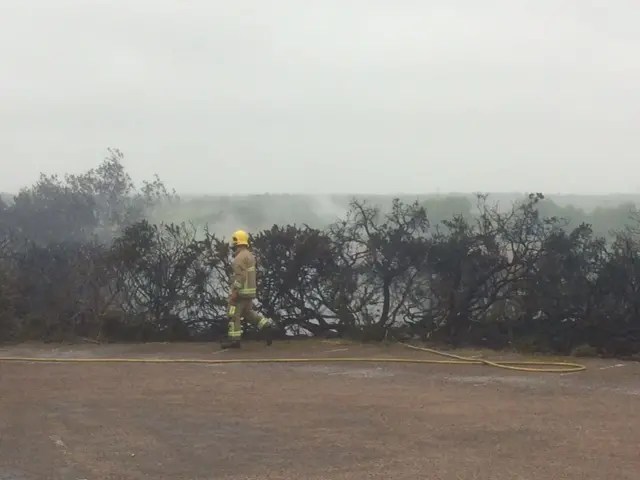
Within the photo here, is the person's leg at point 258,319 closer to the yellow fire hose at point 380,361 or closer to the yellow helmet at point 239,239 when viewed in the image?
the yellow helmet at point 239,239

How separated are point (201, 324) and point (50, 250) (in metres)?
2.72

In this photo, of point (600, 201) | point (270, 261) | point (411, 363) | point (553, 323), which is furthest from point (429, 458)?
point (600, 201)

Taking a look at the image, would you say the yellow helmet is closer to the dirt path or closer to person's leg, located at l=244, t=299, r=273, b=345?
person's leg, located at l=244, t=299, r=273, b=345

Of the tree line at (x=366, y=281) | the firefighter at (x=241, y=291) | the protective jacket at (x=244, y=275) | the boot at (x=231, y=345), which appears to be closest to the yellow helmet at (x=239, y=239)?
the firefighter at (x=241, y=291)

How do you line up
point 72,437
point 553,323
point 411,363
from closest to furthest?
point 72,437, point 411,363, point 553,323

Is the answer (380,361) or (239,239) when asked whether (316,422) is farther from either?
(239,239)

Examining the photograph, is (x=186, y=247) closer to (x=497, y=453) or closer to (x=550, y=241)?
(x=550, y=241)

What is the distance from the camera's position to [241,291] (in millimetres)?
10961

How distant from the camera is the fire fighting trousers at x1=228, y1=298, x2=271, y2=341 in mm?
11000

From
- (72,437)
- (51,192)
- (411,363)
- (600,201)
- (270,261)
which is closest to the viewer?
(72,437)

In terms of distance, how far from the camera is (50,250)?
1246 cm

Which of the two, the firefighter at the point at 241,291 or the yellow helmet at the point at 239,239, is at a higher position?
the yellow helmet at the point at 239,239

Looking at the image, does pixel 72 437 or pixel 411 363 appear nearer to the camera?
pixel 72 437

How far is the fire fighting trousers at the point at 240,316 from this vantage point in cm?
1100
